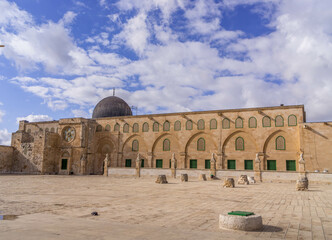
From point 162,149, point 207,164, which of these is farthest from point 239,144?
point 162,149

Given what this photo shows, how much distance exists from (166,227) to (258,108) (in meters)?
26.6

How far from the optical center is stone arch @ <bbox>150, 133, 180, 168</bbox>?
33812 millimetres

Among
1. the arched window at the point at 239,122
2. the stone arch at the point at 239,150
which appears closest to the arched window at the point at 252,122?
the arched window at the point at 239,122

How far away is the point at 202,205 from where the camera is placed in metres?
9.20

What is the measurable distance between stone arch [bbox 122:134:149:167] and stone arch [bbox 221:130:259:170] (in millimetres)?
10550

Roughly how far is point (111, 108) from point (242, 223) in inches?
1482

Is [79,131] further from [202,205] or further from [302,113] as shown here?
[202,205]

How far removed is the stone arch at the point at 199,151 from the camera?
31.9 metres

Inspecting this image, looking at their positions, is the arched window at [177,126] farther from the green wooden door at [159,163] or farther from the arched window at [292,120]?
the arched window at [292,120]

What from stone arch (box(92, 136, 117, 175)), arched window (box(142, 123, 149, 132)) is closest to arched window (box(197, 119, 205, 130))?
arched window (box(142, 123, 149, 132))

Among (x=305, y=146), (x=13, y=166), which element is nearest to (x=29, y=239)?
(x=305, y=146)

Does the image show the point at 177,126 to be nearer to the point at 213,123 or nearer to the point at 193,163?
the point at 213,123

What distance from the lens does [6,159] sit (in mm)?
36594

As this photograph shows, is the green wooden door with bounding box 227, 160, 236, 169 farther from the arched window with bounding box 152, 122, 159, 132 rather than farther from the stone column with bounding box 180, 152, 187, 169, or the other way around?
the arched window with bounding box 152, 122, 159, 132
